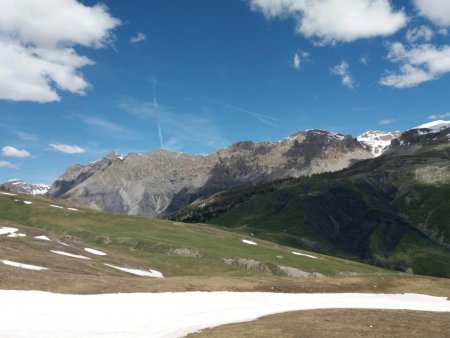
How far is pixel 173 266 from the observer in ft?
299

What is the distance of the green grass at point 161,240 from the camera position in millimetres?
93938

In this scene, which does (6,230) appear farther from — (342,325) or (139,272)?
(342,325)

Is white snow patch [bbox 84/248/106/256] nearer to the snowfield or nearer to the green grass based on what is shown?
the green grass

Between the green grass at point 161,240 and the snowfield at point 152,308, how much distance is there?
1434 inches

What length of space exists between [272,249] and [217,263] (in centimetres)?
2981

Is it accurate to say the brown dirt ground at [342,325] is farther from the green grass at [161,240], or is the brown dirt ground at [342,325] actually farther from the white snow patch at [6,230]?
the white snow patch at [6,230]

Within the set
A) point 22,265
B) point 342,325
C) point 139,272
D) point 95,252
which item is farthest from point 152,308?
point 95,252

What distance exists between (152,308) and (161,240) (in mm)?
75304

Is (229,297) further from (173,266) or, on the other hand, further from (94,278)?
(173,266)

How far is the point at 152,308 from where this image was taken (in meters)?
40.0

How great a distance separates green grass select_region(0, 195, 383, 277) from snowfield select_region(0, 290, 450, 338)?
120 feet

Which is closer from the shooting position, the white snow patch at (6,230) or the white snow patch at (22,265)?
the white snow patch at (22,265)

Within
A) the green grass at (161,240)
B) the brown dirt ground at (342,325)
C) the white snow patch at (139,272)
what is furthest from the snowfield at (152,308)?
the green grass at (161,240)

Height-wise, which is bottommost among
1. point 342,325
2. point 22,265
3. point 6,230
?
point 342,325
